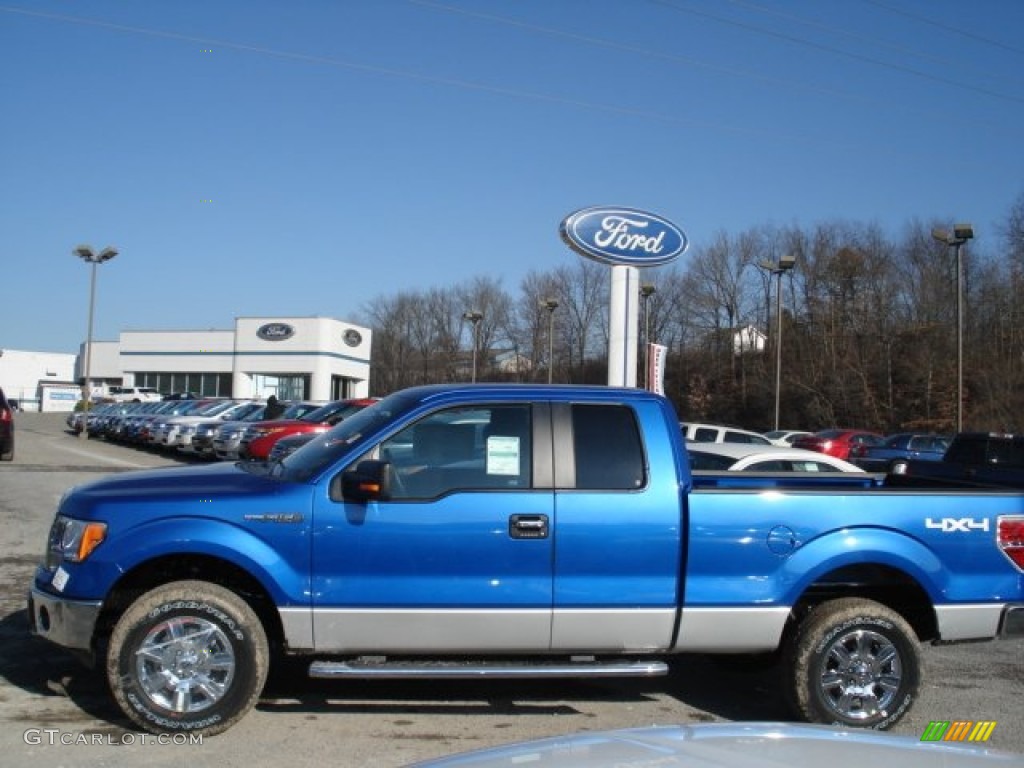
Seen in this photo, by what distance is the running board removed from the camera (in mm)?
5035

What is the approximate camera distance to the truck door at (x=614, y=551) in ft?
17.1

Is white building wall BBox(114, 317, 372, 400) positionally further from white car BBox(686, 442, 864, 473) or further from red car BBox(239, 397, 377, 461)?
white car BBox(686, 442, 864, 473)

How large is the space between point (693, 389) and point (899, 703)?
208 feet

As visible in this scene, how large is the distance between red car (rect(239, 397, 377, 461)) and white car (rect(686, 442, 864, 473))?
8938 millimetres

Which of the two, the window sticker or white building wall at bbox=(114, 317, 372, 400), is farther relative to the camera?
white building wall at bbox=(114, 317, 372, 400)

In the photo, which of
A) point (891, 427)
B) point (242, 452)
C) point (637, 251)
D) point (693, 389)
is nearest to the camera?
point (637, 251)

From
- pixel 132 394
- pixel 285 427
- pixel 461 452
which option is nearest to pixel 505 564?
pixel 461 452

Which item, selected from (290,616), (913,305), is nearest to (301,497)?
(290,616)

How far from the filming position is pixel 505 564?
517 cm

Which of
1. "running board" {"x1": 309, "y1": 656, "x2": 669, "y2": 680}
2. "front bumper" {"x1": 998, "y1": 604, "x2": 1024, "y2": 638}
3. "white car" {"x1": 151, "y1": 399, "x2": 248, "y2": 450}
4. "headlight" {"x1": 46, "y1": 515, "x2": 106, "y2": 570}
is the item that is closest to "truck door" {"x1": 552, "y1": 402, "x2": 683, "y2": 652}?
"running board" {"x1": 309, "y1": 656, "x2": 669, "y2": 680}

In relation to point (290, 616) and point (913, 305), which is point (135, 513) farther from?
point (913, 305)

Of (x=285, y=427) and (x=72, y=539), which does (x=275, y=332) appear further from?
(x=72, y=539)

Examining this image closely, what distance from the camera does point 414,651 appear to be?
5164 millimetres

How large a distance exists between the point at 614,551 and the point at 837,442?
2799 cm
